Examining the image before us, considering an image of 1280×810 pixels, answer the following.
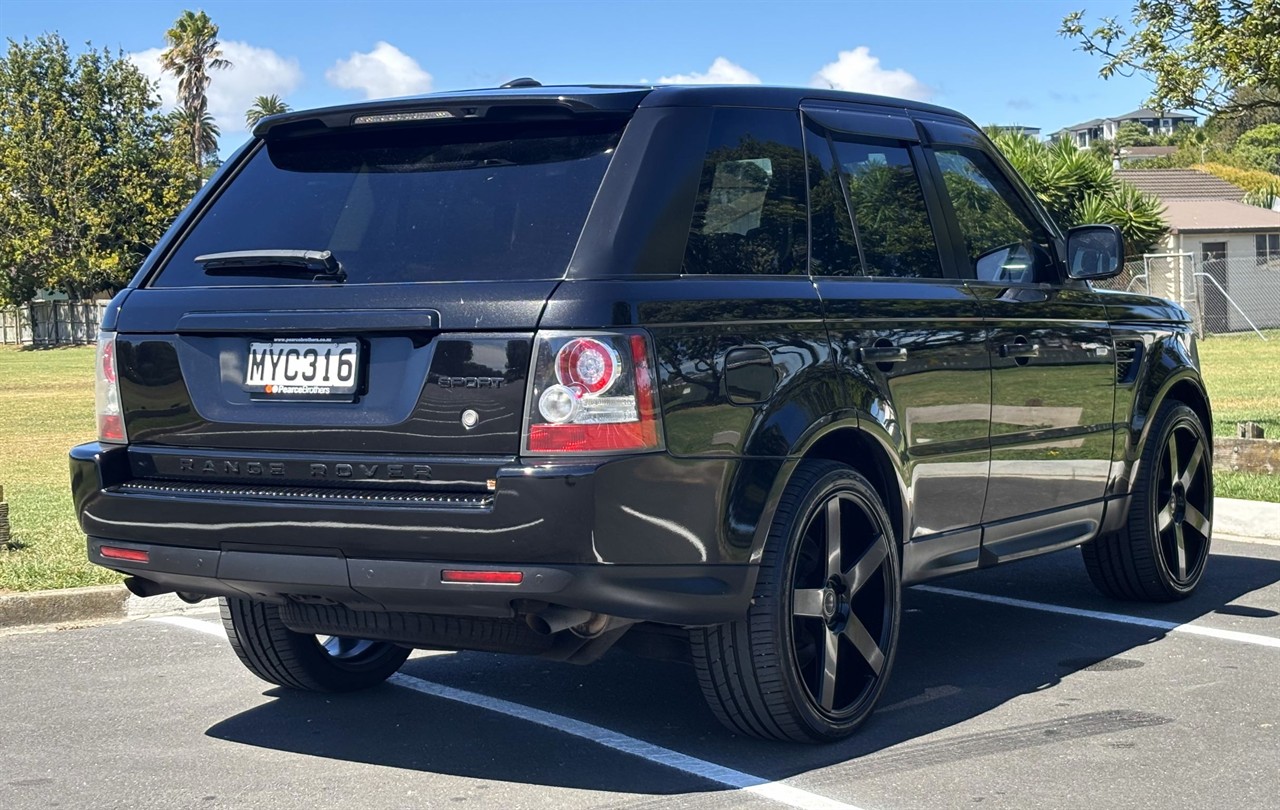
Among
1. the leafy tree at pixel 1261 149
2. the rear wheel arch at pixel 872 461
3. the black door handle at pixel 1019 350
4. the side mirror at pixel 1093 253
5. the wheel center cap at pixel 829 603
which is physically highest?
the leafy tree at pixel 1261 149

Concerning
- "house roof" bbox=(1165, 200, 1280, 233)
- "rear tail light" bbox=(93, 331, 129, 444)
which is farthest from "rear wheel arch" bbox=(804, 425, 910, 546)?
"house roof" bbox=(1165, 200, 1280, 233)

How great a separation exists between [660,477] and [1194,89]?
33.5 ft

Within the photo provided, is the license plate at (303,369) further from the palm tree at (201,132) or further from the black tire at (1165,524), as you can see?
the palm tree at (201,132)

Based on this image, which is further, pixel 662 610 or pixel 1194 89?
pixel 1194 89

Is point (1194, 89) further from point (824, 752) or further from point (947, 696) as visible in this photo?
point (824, 752)

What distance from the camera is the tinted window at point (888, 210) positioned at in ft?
17.5

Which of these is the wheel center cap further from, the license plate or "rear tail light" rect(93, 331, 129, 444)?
"rear tail light" rect(93, 331, 129, 444)

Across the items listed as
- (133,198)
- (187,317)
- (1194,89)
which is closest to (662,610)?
(187,317)

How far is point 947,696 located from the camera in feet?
18.2

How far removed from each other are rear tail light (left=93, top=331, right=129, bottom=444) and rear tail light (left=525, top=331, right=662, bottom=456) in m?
1.43

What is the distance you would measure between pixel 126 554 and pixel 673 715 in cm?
182

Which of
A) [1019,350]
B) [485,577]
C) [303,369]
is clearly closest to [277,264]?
[303,369]

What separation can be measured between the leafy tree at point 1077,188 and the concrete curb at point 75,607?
2846cm

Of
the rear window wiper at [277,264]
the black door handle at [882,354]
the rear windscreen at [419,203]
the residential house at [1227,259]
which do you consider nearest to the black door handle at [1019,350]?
the black door handle at [882,354]
